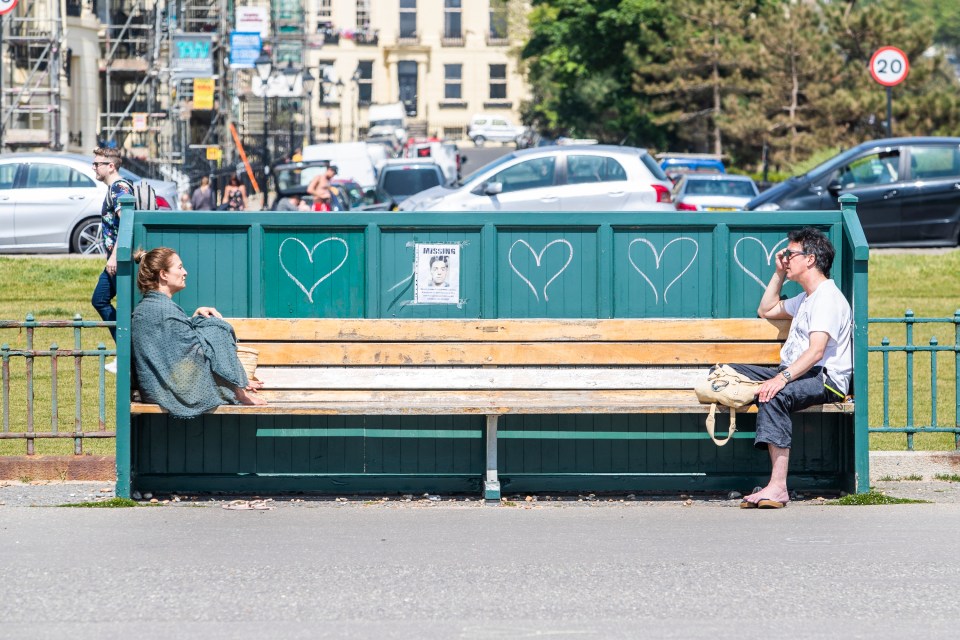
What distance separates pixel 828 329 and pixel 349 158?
35.4 metres

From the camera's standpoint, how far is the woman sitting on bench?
8164 millimetres

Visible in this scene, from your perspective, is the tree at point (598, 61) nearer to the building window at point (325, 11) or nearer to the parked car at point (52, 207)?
the building window at point (325, 11)

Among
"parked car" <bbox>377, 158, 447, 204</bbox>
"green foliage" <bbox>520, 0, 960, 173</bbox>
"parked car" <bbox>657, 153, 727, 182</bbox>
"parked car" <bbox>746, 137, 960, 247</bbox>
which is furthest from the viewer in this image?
"green foliage" <bbox>520, 0, 960, 173</bbox>

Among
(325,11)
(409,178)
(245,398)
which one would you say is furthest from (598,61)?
(245,398)

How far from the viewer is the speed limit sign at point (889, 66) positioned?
961 inches

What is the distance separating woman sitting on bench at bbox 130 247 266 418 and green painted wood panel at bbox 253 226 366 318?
525 millimetres

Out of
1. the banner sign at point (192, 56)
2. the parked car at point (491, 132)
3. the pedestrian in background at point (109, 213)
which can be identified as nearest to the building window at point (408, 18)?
the parked car at point (491, 132)

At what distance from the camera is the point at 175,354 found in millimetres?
8164

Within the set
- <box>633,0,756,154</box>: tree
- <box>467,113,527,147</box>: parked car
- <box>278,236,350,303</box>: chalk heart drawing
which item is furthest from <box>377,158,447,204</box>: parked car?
<box>467,113,527,147</box>: parked car

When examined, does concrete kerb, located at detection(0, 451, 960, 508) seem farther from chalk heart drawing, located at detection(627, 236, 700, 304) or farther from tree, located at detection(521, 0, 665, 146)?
tree, located at detection(521, 0, 665, 146)

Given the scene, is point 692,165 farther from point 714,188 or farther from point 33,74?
point 33,74

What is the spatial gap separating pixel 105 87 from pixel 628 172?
113 feet

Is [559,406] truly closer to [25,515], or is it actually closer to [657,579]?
[657,579]

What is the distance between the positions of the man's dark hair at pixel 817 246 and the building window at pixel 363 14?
9450cm
